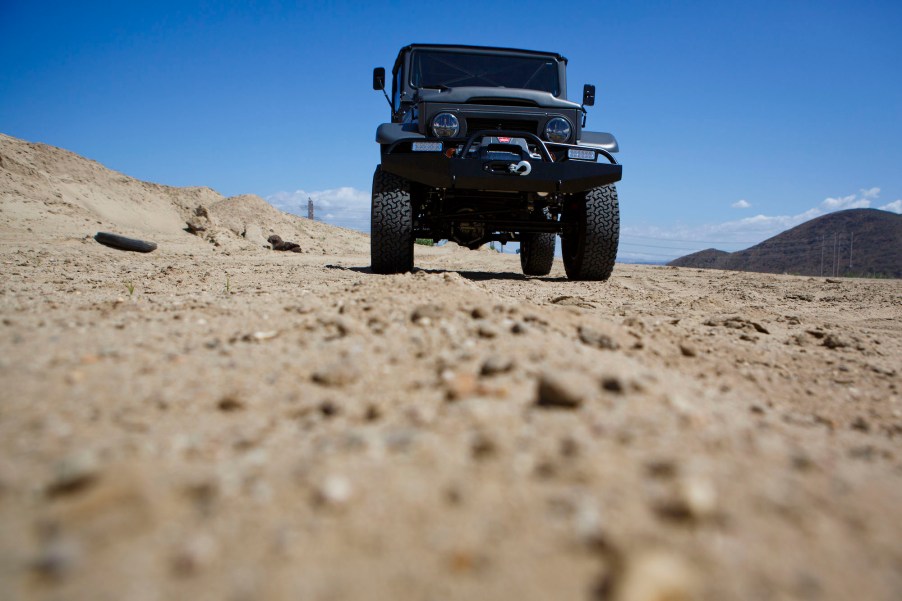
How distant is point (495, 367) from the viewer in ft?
4.99

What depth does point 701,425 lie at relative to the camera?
1221mm

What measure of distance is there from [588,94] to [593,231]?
1846mm

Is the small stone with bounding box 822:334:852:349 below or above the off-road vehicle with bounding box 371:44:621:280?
below

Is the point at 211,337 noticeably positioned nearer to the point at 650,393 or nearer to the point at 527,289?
the point at 650,393

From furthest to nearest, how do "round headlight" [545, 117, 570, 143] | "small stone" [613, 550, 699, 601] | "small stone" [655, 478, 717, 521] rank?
"round headlight" [545, 117, 570, 143]
"small stone" [655, 478, 717, 521]
"small stone" [613, 550, 699, 601]

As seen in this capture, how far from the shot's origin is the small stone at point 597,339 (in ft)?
6.71

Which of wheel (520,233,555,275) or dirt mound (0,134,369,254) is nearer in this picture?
wheel (520,233,555,275)

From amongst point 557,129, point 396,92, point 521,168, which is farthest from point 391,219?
point 396,92

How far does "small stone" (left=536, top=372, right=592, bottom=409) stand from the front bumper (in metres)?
3.79

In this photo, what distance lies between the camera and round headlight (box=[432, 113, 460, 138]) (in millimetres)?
5348

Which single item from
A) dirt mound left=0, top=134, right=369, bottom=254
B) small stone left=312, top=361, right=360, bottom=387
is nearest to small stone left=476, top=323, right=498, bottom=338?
small stone left=312, top=361, right=360, bottom=387

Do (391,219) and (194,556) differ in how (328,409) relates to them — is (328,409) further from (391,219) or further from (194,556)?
(391,219)

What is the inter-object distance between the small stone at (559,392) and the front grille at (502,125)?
4.50 metres

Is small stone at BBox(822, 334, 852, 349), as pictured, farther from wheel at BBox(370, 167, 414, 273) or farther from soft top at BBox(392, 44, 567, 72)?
soft top at BBox(392, 44, 567, 72)
